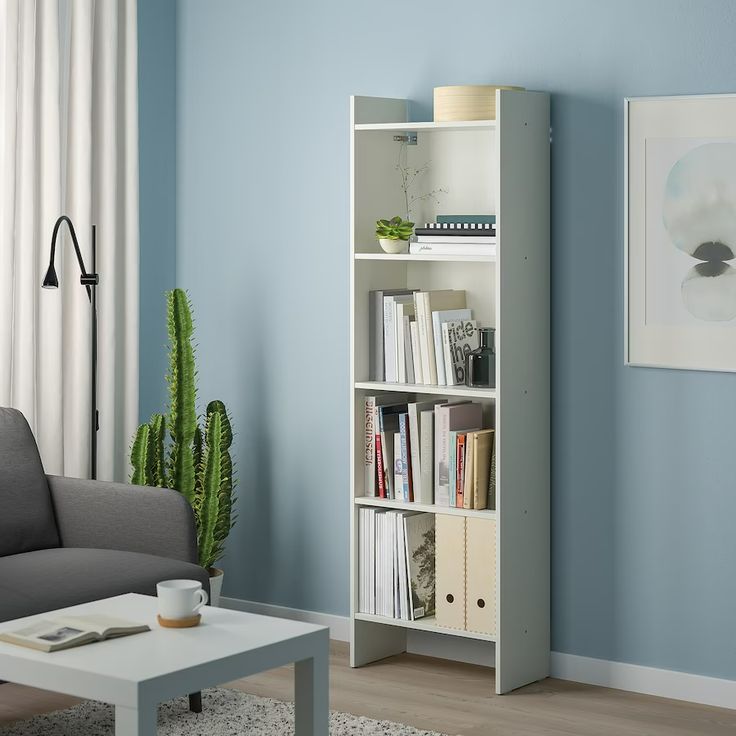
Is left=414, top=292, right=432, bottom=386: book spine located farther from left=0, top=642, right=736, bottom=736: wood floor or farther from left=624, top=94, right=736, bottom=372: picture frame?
→ left=0, top=642, right=736, bottom=736: wood floor

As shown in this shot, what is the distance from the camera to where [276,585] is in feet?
15.0

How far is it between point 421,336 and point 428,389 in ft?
0.56

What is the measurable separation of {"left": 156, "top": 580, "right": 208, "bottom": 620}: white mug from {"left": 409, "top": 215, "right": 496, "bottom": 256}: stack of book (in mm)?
1509

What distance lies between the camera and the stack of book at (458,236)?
3.77 meters

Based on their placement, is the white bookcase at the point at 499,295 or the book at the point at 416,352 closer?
the white bookcase at the point at 499,295

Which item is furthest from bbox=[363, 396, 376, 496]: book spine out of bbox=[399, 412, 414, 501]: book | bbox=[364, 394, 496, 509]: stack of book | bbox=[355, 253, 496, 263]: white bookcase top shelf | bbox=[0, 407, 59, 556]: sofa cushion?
bbox=[0, 407, 59, 556]: sofa cushion

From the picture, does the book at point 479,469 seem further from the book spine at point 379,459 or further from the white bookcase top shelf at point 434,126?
the white bookcase top shelf at point 434,126

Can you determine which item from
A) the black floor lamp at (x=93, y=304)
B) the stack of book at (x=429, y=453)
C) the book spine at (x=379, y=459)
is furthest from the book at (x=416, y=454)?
the black floor lamp at (x=93, y=304)

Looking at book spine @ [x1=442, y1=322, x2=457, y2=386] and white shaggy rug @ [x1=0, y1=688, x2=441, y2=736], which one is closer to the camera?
white shaggy rug @ [x1=0, y1=688, x2=441, y2=736]

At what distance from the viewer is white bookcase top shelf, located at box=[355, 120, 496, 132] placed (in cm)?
373

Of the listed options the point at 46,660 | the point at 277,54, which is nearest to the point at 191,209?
the point at 277,54

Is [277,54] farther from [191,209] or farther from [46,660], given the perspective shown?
[46,660]

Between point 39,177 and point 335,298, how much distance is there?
1.09 meters

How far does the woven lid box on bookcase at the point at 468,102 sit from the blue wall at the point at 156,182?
133 cm
